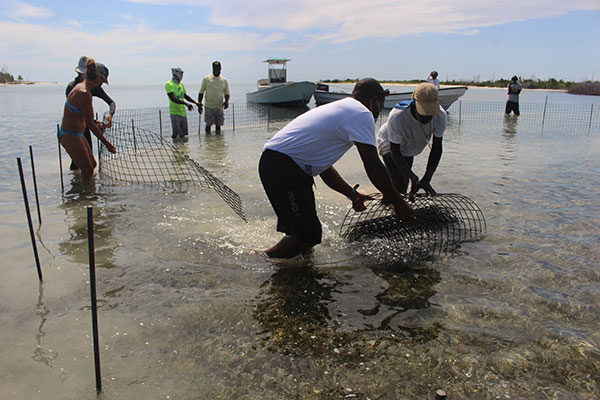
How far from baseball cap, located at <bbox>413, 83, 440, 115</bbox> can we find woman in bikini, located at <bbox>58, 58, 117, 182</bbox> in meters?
4.00

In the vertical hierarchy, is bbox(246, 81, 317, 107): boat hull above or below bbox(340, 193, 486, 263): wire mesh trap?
above

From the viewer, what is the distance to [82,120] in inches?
232

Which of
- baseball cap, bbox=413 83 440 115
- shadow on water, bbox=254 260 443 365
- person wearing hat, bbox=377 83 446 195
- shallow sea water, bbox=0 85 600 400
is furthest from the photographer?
person wearing hat, bbox=377 83 446 195

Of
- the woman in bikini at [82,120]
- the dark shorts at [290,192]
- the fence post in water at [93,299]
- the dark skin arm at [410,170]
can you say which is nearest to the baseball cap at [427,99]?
the dark skin arm at [410,170]

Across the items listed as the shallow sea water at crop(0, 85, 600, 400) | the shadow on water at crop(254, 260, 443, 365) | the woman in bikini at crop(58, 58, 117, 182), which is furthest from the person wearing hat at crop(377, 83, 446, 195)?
the woman in bikini at crop(58, 58, 117, 182)

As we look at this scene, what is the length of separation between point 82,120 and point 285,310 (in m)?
4.45

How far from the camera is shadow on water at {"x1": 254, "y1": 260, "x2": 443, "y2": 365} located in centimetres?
274

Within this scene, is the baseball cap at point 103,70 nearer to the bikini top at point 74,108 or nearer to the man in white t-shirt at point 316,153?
the bikini top at point 74,108

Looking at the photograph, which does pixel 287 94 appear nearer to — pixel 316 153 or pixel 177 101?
pixel 177 101

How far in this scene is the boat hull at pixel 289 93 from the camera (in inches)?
1008

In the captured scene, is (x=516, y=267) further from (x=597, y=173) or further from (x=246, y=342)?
(x=597, y=173)

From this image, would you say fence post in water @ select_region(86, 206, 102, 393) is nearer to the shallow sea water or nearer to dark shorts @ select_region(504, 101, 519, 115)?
the shallow sea water

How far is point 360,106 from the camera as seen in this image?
3.04 meters

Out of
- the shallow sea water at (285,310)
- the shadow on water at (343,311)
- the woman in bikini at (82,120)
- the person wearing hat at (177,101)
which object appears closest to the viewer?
the shallow sea water at (285,310)
